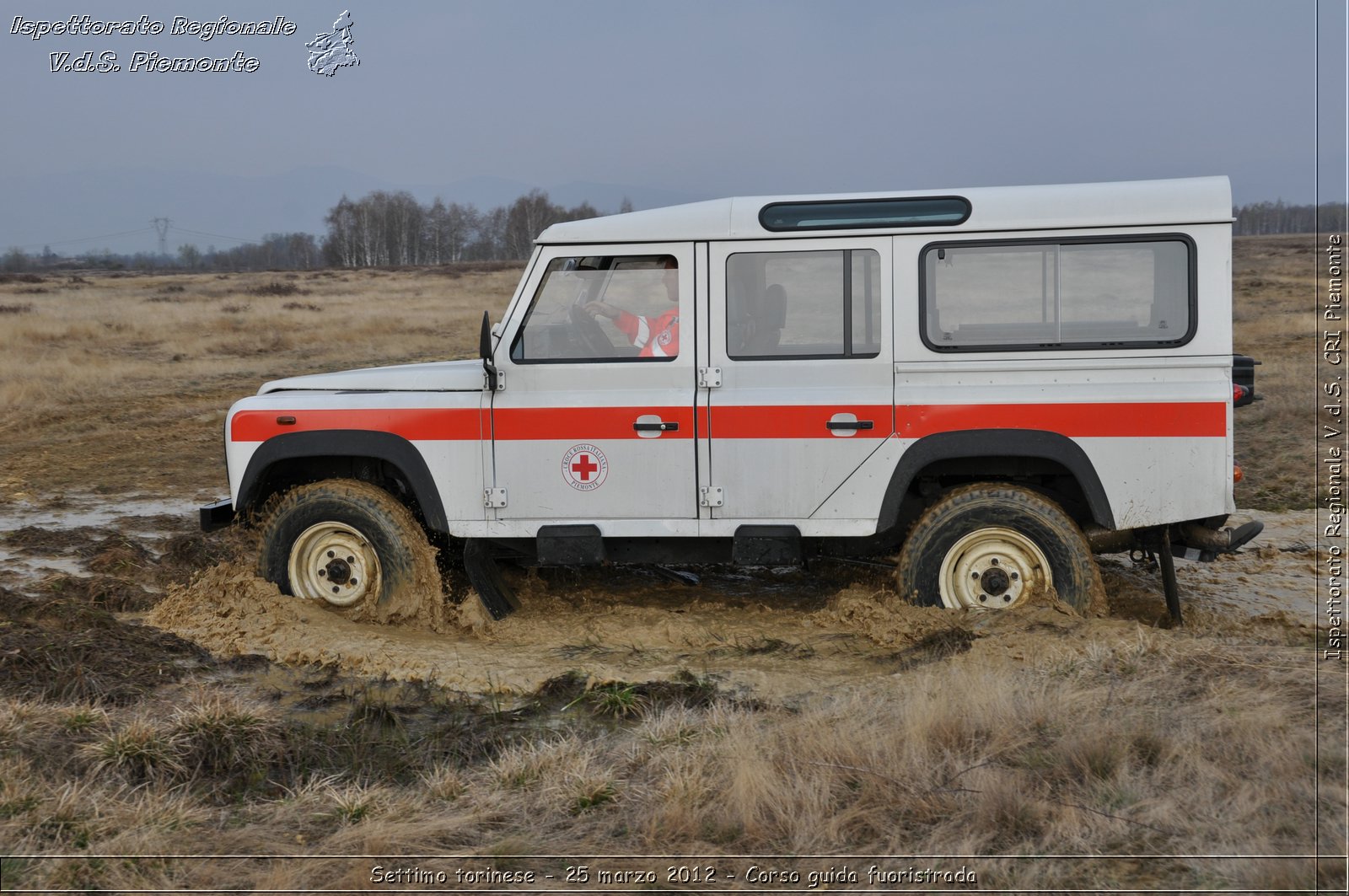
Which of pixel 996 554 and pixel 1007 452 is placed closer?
pixel 1007 452

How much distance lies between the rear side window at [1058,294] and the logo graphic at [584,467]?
1.82m

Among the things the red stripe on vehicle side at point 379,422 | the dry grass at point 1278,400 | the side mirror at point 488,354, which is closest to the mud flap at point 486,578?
the red stripe on vehicle side at point 379,422

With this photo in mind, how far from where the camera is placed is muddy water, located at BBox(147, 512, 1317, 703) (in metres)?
5.79

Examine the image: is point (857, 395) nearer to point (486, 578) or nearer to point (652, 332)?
point (652, 332)

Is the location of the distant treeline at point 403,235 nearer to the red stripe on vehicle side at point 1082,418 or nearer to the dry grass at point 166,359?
the dry grass at point 166,359

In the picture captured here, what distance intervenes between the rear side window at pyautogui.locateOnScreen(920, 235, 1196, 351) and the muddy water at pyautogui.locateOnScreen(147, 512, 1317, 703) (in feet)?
4.65

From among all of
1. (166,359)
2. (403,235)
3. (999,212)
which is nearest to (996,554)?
(999,212)

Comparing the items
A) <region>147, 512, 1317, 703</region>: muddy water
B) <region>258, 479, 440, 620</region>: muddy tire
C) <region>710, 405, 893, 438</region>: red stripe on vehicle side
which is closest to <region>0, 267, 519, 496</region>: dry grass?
<region>258, 479, 440, 620</region>: muddy tire

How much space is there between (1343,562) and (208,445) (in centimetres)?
1183

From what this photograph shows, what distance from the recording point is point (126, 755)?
4543 mm

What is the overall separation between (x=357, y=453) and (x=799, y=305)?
2539 mm

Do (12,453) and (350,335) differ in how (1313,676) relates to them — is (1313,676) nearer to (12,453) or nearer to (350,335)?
(12,453)

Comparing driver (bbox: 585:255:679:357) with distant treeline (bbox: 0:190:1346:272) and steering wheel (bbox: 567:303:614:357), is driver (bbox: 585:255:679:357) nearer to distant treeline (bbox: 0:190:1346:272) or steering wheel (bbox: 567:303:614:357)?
steering wheel (bbox: 567:303:614:357)

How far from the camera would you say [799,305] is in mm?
6070
